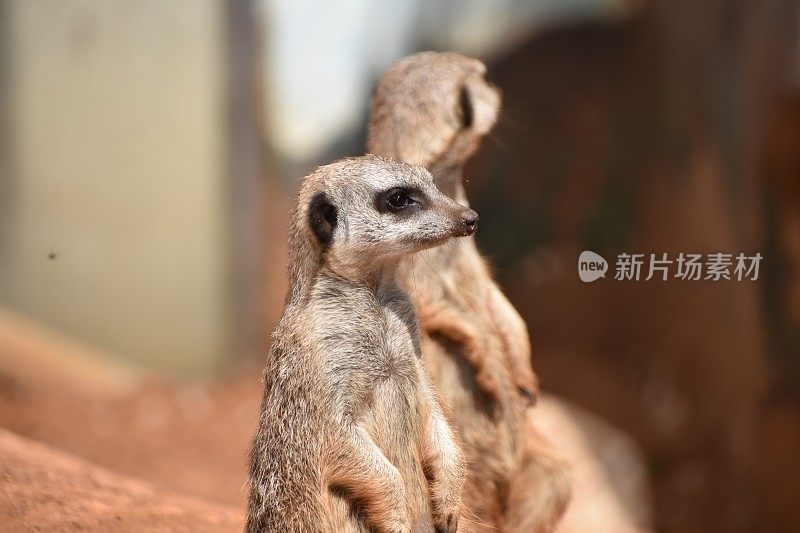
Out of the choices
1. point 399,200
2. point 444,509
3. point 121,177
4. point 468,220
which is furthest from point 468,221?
point 121,177

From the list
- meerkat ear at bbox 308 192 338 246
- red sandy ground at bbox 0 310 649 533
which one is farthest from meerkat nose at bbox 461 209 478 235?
red sandy ground at bbox 0 310 649 533

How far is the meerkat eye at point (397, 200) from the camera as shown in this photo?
216 centimetres

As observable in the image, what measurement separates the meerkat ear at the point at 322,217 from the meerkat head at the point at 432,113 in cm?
85

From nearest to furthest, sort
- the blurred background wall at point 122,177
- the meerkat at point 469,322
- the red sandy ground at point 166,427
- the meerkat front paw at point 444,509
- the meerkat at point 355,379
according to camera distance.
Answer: the meerkat at point 355,379 < the meerkat front paw at point 444,509 < the meerkat at point 469,322 < the red sandy ground at point 166,427 < the blurred background wall at point 122,177

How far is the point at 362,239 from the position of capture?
216 centimetres

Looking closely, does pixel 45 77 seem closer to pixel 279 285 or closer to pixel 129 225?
pixel 129 225

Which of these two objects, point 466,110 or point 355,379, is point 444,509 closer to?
point 355,379

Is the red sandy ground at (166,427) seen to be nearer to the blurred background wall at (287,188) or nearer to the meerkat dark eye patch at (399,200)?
the blurred background wall at (287,188)

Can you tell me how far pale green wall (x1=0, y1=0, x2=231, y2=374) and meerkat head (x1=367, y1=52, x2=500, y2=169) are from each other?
3.21 metres

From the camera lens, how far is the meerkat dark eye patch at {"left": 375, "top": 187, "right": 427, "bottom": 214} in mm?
2164

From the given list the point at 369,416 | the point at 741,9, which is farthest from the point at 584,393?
the point at 369,416

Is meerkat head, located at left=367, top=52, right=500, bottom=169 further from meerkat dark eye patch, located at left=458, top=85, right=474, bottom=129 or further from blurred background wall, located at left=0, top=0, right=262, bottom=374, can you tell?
blurred background wall, located at left=0, top=0, right=262, bottom=374

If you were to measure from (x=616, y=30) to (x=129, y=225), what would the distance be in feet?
14.0

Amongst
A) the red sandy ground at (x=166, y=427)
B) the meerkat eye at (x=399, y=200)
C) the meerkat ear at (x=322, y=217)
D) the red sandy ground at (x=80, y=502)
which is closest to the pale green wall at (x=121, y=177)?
the red sandy ground at (x=166, y=427)
